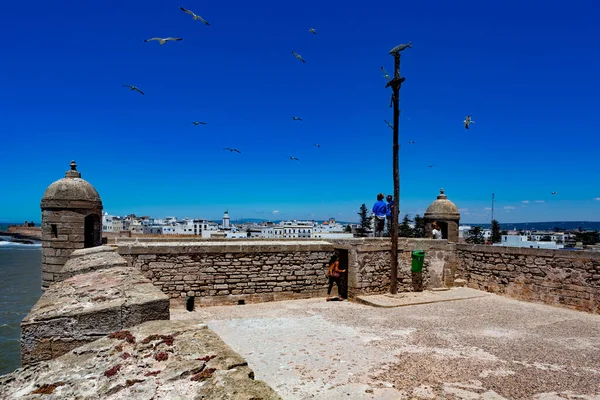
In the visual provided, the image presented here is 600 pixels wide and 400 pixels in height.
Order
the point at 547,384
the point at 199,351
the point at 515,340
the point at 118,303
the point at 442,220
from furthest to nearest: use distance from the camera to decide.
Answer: the point at 442,220, the point at 515,340, the point at 547,384, the point at 118,303, the point at 199,351

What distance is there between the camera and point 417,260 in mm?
13016

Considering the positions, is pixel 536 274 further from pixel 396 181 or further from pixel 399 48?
pixel 399 48

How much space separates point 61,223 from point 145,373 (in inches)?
437

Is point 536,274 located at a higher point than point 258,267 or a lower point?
lower

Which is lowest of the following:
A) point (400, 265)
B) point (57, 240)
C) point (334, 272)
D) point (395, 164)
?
point (334, 272)

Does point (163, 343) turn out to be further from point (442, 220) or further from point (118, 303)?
point (442, 220)

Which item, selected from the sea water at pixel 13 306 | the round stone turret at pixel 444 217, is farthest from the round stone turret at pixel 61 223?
the round stone turret at pixel 444 217

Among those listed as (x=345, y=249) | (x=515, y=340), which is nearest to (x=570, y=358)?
(x=515, y=340)

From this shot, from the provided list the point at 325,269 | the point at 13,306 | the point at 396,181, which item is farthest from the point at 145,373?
the point at 13,306

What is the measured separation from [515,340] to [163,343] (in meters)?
7.46

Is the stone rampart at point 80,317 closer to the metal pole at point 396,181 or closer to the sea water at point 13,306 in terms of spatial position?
the metal pole at point 396,181

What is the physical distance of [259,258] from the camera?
38.1 feet

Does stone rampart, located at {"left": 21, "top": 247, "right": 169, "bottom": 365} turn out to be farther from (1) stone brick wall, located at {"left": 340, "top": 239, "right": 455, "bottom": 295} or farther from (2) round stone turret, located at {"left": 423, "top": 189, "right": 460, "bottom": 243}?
(2) round stone turret, located at {"left": 423, "top": 189, "right": 460, "bottom": 243}

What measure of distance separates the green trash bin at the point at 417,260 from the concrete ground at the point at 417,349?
6.48ft
